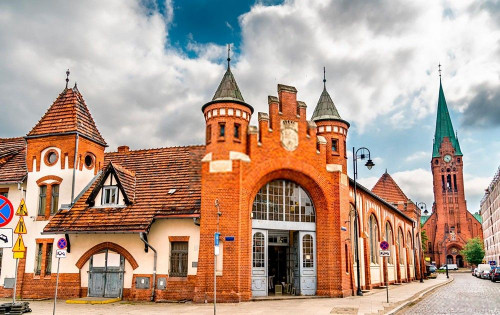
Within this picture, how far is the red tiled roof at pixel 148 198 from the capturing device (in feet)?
72.3

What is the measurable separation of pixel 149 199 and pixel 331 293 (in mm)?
10191

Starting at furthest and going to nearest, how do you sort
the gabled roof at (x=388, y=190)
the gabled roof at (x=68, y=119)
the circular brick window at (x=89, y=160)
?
the gabled roof at (x=388, y=190)
the circular brick window at (x=89, y=160)
the gabled roof at (x=68, y=119)

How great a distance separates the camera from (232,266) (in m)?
20.5

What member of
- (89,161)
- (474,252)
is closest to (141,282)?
(89,161)

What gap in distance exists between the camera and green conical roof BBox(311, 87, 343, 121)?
2610 centimetres

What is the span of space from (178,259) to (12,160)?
12.7 m

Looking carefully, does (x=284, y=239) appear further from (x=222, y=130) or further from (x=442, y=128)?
(x=442, y=128)

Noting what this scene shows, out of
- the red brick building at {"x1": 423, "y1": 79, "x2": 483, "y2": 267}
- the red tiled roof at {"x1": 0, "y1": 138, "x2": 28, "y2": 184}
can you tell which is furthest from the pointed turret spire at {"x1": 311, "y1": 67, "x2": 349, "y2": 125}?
the red brick building at {"x1": 423, "y1": 79, "x2": 483, "y2": 267}

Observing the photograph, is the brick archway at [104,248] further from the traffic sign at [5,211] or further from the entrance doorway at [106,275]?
the traffic sign at [5,211]

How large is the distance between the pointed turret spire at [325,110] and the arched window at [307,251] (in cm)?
689

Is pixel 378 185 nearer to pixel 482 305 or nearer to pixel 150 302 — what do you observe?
pixel 482 305

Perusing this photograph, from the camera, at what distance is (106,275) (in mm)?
22406

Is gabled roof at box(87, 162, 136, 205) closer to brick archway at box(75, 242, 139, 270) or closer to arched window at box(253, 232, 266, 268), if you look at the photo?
brick archway at box(75, 242, 139, 270)

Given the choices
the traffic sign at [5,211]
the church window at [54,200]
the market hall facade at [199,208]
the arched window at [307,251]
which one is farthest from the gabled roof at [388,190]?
the traffic sign at [5,211]
